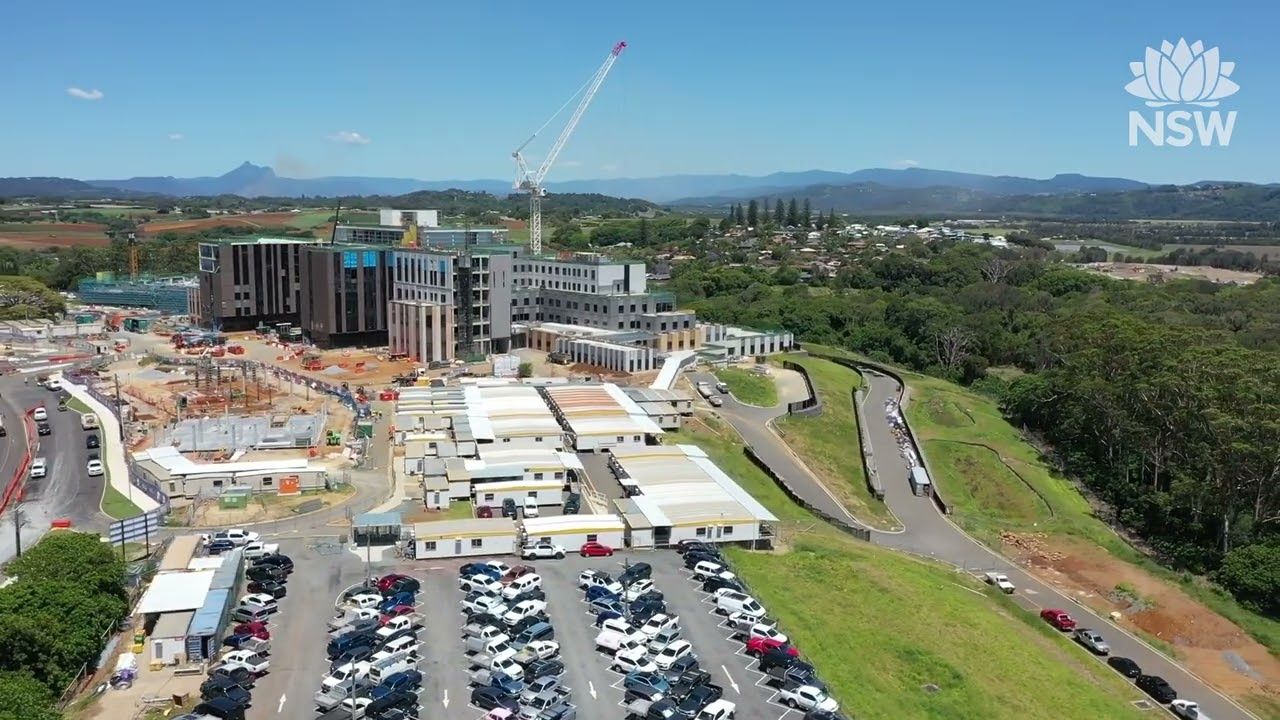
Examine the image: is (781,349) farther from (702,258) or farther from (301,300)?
(702,258)

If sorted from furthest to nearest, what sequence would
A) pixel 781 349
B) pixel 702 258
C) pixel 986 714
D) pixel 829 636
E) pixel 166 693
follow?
pixel 702 258
pixel 781 349
pixel 829 636
pixel 986 714
pixel 166 693

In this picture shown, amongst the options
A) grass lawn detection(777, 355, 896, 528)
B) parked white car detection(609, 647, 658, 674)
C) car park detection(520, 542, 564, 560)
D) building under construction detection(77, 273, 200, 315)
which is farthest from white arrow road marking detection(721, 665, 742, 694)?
building under construction detection(77, 273, 200, 315)

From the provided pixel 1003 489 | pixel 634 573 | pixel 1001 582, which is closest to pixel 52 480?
pixel 634 573

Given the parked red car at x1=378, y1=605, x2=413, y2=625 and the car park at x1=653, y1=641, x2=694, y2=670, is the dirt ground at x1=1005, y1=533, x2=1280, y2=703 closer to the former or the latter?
the car park at x1=653, y1=641, x2=694, y2=670

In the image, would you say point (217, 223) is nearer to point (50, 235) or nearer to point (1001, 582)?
point (50, 235)

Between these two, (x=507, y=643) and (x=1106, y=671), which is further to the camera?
(x=1106, y=671)

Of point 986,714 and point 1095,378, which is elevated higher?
point 1095,378

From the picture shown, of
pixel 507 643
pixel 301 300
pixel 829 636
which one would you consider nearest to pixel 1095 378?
pixel 829 636
